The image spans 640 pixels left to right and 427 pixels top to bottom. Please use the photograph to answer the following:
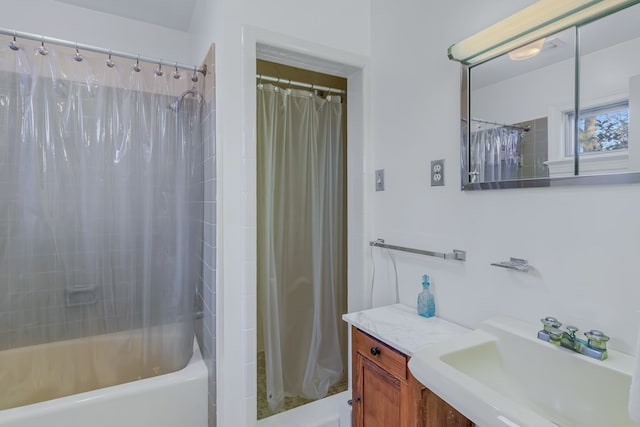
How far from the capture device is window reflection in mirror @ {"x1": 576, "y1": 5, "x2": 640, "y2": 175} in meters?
0.84

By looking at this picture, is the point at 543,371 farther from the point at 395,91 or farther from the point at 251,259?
the point at 395,91

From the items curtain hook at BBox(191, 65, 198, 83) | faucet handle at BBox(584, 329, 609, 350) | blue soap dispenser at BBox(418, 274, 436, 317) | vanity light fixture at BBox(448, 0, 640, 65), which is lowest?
blue soap dispenser at BBox(418, 274, 436, 317)

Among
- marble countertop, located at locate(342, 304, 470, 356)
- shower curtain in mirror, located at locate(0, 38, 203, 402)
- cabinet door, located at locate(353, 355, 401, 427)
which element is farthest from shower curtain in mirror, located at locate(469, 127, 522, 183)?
shower curtain in mirror, located at locate(0, 38, 203, 402)

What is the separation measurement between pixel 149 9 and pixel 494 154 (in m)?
2.35

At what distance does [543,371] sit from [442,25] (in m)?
1.42

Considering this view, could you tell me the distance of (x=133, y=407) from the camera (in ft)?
5.06

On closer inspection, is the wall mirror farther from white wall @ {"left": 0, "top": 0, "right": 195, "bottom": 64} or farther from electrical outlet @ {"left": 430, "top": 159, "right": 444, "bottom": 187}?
white wall @ {"left": 0, "top": 0, "right": 195, "bottom": 64}

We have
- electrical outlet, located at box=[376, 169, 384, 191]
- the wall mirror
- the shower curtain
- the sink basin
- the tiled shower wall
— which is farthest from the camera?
the shower curtain

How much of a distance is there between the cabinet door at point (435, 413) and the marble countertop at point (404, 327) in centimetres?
17

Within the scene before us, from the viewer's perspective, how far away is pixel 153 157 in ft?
5.92

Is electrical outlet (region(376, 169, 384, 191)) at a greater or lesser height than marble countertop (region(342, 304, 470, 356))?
greater

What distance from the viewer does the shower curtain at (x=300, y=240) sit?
206 centimetres

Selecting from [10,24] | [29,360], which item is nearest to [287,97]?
[10,24]

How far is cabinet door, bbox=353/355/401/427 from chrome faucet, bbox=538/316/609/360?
1.75 feet
